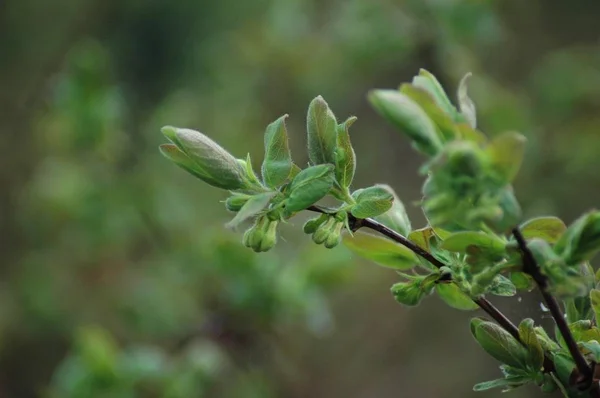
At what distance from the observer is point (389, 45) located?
1199 millimetres

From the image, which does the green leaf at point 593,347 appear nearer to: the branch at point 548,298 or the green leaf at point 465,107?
the branch at point 548,298

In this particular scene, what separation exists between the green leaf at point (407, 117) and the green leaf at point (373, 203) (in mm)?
76

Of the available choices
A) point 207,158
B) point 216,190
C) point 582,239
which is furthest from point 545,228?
point 216,190

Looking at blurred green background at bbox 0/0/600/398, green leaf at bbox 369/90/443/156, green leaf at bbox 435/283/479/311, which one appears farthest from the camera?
blurred green background at bbox 0/0/600/398

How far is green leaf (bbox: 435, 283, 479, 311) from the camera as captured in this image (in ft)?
1.24

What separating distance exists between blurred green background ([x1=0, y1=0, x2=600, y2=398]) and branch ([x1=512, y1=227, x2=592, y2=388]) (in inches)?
26.2

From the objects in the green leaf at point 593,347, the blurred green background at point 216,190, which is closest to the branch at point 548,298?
the green leaf at point 593,347

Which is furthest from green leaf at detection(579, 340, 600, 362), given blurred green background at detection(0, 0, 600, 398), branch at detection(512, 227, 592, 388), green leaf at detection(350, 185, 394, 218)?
blurred green background at detection(0, 0, 600, 398)

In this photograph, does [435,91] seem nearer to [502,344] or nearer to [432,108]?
[432,108]

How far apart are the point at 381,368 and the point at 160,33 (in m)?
0.88

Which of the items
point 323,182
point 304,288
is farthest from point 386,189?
point 304,288

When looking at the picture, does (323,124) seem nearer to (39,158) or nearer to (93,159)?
(93,159)

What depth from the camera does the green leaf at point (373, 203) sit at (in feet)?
1.15

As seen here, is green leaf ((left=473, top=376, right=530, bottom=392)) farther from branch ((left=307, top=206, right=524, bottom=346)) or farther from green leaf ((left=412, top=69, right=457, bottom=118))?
green leaf ((left=412, top=69, right=457, bottom=118))
